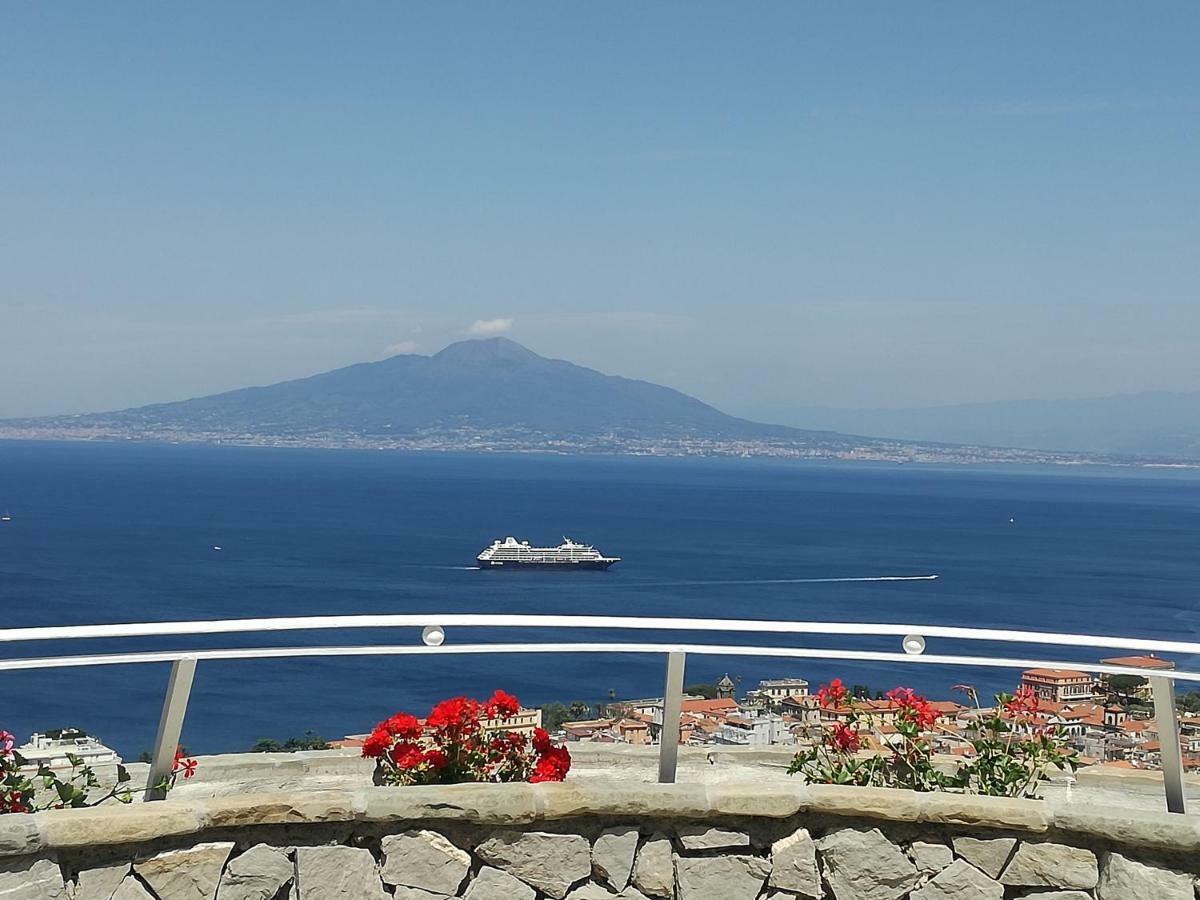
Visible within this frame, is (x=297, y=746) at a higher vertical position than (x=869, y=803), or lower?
lower

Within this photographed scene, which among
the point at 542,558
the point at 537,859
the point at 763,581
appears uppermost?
the point at 537,859

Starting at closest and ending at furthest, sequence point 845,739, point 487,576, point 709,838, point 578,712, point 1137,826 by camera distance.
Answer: point 1137,826, point 709,838, point 845,739, point 578,712, point 487,576

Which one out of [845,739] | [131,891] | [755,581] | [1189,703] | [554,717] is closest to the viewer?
[131,891]

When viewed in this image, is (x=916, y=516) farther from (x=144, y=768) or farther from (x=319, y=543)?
(x=144, y=768)

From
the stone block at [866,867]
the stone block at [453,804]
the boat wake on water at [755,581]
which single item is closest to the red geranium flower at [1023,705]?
the stone block at [866,867]

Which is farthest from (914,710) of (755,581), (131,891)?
(755,581)

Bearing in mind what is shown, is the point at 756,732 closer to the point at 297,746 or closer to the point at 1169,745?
the point at 1169,745

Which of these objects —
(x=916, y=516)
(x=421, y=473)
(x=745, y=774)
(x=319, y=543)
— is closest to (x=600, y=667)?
(x=745, y=774)

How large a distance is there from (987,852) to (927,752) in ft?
→ 1.33

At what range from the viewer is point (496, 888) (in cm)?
375

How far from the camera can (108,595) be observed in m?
55.1

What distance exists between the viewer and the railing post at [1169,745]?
3.72 metres

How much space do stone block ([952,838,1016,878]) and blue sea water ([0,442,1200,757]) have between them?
4.70 meters

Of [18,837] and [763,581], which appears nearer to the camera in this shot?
[18,837]
